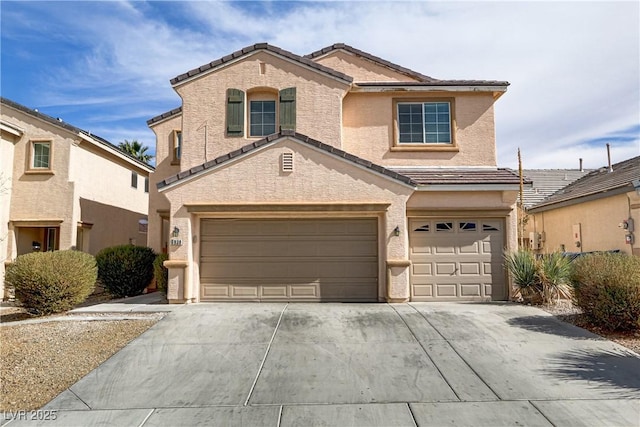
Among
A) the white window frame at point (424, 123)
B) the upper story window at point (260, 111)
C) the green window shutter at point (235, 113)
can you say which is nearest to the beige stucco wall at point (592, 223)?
the white window frame at point (424, 123)

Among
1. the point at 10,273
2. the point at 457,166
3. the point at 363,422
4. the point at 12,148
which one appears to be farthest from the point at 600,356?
the point at 12,148

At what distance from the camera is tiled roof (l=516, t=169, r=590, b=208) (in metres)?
24.3

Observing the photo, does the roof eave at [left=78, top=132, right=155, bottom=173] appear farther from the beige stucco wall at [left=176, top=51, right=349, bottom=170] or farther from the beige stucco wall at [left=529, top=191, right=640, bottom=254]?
the beige stucco wall at [left=529, top=191, right=640, bottom=254]

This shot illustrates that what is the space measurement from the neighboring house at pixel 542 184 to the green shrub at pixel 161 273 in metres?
16.7

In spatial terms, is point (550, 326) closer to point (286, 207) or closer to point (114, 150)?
point (286, 207)

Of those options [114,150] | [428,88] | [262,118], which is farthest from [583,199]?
[114,150]

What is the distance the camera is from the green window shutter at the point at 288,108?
42.9 feet

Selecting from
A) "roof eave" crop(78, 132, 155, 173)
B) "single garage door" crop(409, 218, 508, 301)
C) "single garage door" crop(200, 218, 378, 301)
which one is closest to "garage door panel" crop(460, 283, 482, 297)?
"single garage door" crop(409, 218, 508, 301)

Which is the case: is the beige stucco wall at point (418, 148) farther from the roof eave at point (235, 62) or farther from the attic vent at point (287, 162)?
the attic vent at point (287, 162)

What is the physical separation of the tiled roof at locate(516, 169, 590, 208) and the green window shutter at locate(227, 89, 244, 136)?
1694cm

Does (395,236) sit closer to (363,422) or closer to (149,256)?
(363,422)

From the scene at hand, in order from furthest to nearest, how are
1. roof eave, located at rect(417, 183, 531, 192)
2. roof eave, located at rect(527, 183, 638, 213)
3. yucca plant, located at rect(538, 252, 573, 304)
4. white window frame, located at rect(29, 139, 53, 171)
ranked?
white window frame, located at rect(29, 139, 53, 171), roof eave, located at rect(527, 183, 638, 213), roof eave, located at rect(417, 183, 531, 192), yucca plant, located at rect(538, 252, 573, 304)

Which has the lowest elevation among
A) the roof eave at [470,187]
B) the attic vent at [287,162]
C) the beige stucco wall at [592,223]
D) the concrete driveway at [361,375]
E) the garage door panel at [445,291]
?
the concrete driveway at [361,375]

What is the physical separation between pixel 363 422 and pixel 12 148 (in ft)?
52.5
